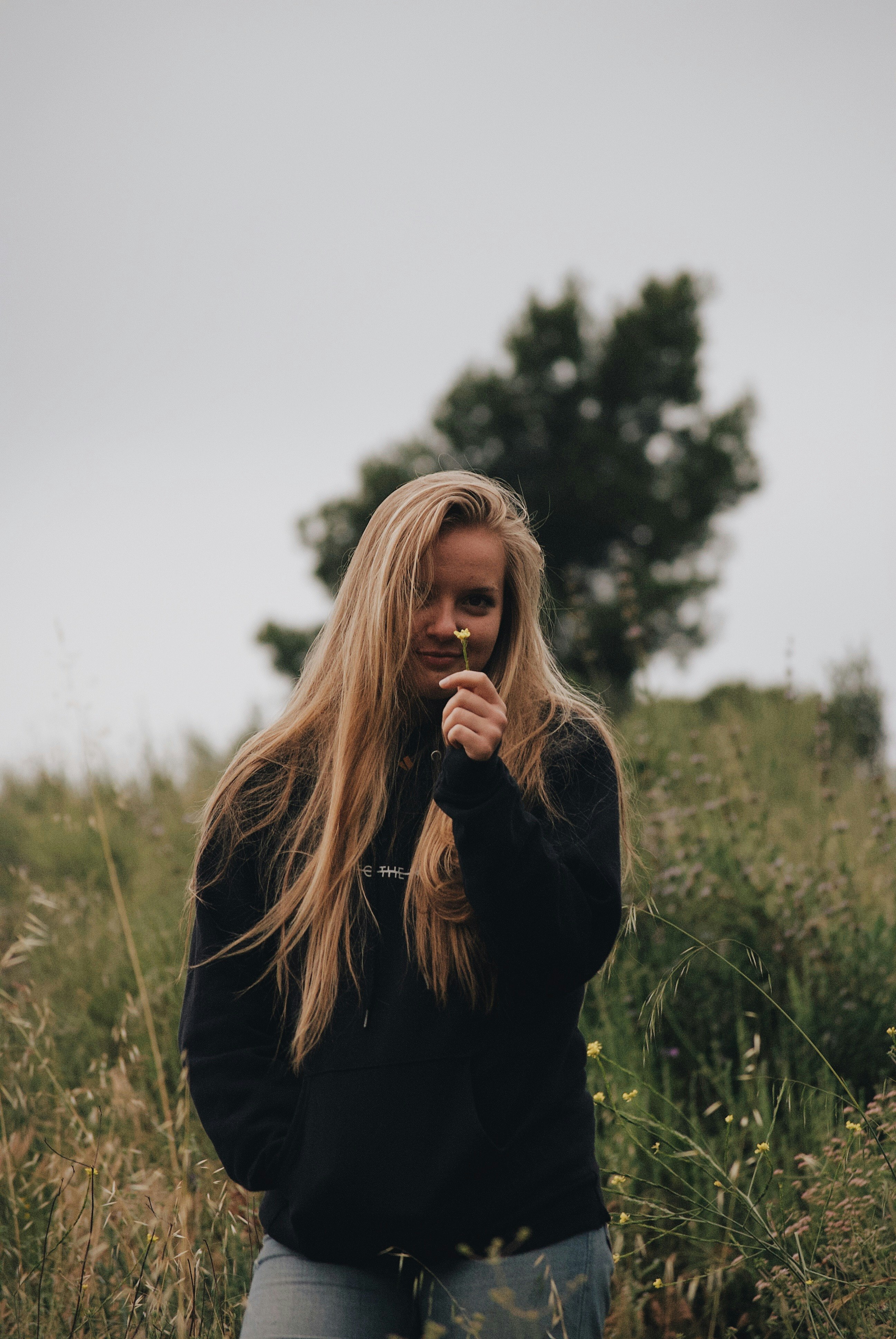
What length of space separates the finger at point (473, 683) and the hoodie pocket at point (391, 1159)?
0.60 m

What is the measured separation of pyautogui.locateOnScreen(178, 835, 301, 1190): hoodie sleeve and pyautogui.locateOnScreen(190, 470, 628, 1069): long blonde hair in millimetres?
39

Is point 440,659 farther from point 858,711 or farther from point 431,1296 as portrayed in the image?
point 858,711

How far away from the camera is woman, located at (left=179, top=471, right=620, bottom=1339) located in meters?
1.55

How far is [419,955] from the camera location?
169 centimetres

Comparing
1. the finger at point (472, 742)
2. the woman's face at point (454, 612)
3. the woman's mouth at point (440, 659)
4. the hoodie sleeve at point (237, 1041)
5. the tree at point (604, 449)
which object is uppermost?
the tree at point (604, 449)

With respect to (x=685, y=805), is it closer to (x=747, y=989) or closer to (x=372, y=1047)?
(x=747, y=989)

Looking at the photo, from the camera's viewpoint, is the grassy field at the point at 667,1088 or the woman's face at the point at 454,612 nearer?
the grassy field at the point at 667,1088

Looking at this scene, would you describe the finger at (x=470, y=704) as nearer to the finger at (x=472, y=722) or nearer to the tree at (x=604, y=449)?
the finger at (x=472, y=722)

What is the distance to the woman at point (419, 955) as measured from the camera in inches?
61.0

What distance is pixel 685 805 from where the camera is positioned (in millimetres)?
3939

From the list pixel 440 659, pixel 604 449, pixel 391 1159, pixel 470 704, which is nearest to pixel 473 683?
pixel 470 704

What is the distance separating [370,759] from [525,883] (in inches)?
19.3

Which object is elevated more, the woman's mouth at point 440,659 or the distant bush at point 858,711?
the distant bush at point 858,711

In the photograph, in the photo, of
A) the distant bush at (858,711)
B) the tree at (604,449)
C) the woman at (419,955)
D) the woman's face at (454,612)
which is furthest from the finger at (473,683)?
the tree at (604,449)
